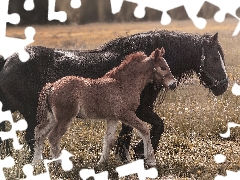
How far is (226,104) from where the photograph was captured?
8391mm

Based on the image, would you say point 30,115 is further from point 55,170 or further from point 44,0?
point 44,0

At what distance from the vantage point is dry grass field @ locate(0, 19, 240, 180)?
590cm

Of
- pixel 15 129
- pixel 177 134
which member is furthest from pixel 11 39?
pixel 177 134

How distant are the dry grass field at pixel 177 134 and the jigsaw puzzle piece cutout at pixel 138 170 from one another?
12 cm

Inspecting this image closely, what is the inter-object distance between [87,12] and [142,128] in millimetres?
2056

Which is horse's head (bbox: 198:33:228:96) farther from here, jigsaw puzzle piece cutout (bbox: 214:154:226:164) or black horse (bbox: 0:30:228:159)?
jigsaw puzzle piece cutout (bbox: 214:154:226:164)

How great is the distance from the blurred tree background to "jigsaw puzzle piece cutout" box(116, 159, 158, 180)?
184cm

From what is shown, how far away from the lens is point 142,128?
212 inches

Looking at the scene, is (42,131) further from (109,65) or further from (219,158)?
(219,158)

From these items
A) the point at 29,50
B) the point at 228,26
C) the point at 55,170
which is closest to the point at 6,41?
the point at 29,50

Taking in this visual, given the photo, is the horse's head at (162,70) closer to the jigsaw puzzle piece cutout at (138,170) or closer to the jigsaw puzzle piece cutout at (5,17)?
the jigsaw puzzle piece cutout at (138,170)

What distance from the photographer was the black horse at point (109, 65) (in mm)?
5887

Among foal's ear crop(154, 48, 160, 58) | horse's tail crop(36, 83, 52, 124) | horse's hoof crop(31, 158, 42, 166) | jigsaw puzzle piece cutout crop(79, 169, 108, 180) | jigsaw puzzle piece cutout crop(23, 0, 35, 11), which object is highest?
jigsaw puzzle piece cutout crop(23, 0, 35, 11)

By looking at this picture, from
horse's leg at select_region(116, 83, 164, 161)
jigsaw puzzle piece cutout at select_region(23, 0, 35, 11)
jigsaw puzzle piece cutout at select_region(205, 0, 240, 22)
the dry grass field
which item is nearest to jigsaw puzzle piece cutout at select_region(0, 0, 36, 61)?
jigsaw puzzle piece cutout at select_region(23, 0, 35, 11)
